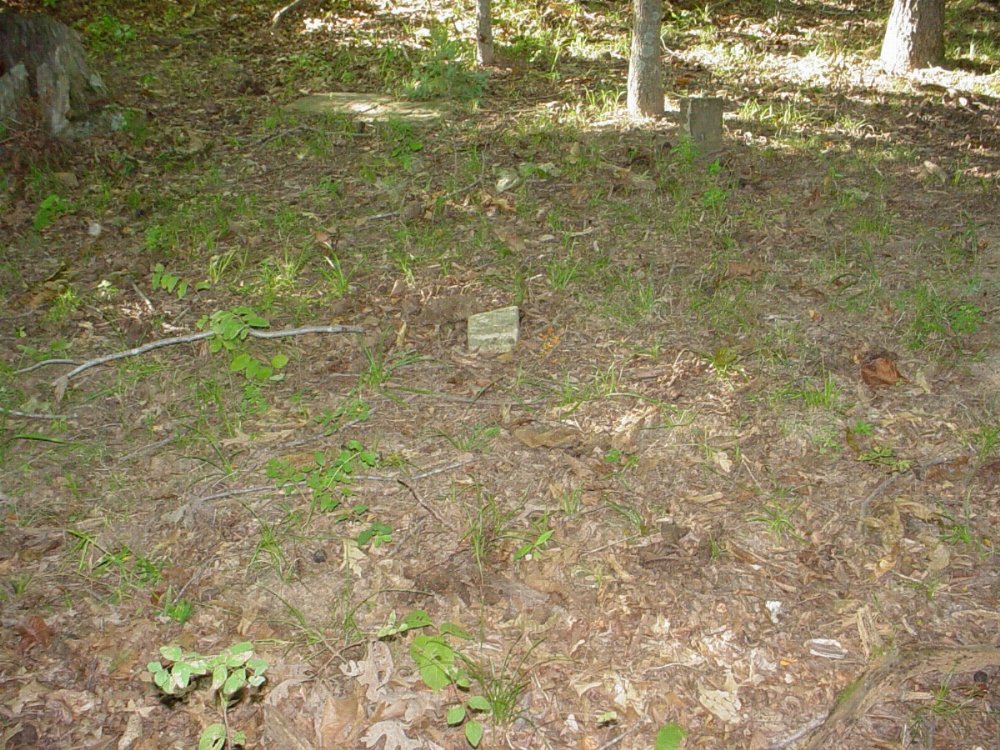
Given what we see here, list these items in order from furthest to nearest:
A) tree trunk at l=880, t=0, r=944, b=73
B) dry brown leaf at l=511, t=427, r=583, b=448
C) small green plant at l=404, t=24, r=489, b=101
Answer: small green plant at l=404, t=24, r=489, b=101 → tree trunk at l=880, t=0, r=944, b=73 → dry brown leaf at l=511, t=427, r=583, b=448

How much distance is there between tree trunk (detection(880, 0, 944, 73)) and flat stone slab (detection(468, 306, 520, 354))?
15.9 feet

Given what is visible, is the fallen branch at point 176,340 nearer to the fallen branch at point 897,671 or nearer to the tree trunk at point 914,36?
the fallen branch at point 897,671

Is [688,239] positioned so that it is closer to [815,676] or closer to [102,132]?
[815,676]

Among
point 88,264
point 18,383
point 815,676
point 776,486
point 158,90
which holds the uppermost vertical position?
point 158,90

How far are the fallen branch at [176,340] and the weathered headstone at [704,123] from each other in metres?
2.93

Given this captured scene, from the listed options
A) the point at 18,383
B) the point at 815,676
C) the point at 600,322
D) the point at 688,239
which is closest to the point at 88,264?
the point at 18,383

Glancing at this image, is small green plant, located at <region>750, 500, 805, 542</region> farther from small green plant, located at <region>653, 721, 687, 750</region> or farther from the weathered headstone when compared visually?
the weathered headstone

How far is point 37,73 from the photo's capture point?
6555mm

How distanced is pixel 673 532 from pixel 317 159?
434 centimetres

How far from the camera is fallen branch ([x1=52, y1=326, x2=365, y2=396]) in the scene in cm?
430

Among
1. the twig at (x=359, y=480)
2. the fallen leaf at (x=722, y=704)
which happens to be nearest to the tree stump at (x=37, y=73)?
the twig at (x=359, y=480)

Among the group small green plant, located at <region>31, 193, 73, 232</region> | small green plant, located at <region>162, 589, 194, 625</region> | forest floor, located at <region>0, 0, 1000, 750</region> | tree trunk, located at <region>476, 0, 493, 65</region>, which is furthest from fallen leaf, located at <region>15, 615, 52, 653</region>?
tree trunk, located at <region>476, 0, 493, 65</region>

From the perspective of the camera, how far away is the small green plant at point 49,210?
5.71 m

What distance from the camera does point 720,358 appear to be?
4.16m
